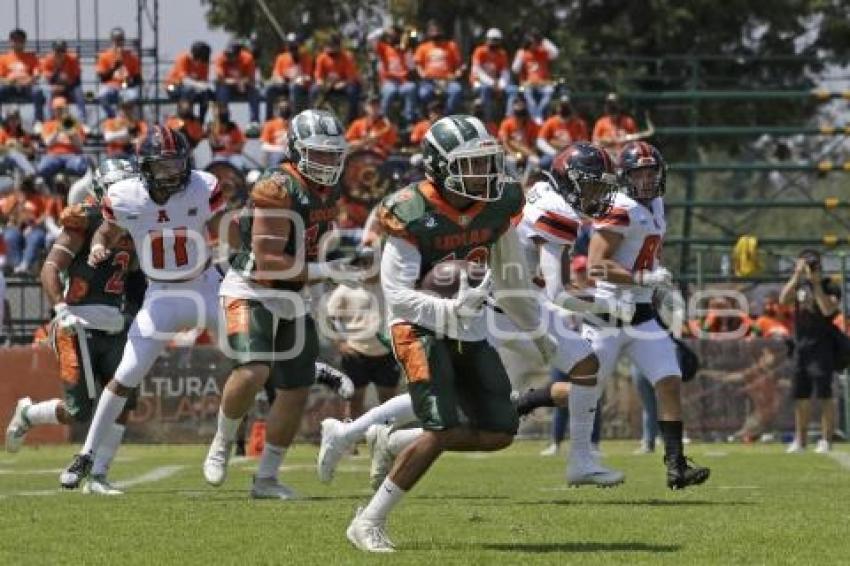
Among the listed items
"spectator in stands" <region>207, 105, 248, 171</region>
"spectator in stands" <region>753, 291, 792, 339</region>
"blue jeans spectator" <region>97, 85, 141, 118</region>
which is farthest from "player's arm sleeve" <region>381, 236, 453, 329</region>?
"blue jeans spectator" <region>97, 85, 141, 118</region>

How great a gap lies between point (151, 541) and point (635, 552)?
1915mm

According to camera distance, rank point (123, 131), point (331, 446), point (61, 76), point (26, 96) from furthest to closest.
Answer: point (26, 96) < point (61, 76) < point (123, 131) < point (331, 446)

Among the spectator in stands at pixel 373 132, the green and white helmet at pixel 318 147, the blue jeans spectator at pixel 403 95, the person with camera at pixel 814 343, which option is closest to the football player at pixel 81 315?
the green and white helmet at pixel 318 147

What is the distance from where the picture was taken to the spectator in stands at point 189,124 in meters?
21.1

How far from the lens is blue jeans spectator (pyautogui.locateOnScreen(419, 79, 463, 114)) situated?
21.5 m

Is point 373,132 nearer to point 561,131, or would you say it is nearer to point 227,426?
point 561,131

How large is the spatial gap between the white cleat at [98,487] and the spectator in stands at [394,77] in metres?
11.7

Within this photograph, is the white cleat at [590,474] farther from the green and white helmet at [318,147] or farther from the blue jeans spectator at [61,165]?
the blue jeans spectator at [61,165]

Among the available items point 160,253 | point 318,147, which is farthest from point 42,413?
point 318,147

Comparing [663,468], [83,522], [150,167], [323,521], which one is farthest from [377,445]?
[663,468]

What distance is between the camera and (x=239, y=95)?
2188cm

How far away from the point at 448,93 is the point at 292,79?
70.7 inches

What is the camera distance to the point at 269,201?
945 cm

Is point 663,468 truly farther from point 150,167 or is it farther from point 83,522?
point 83,522
